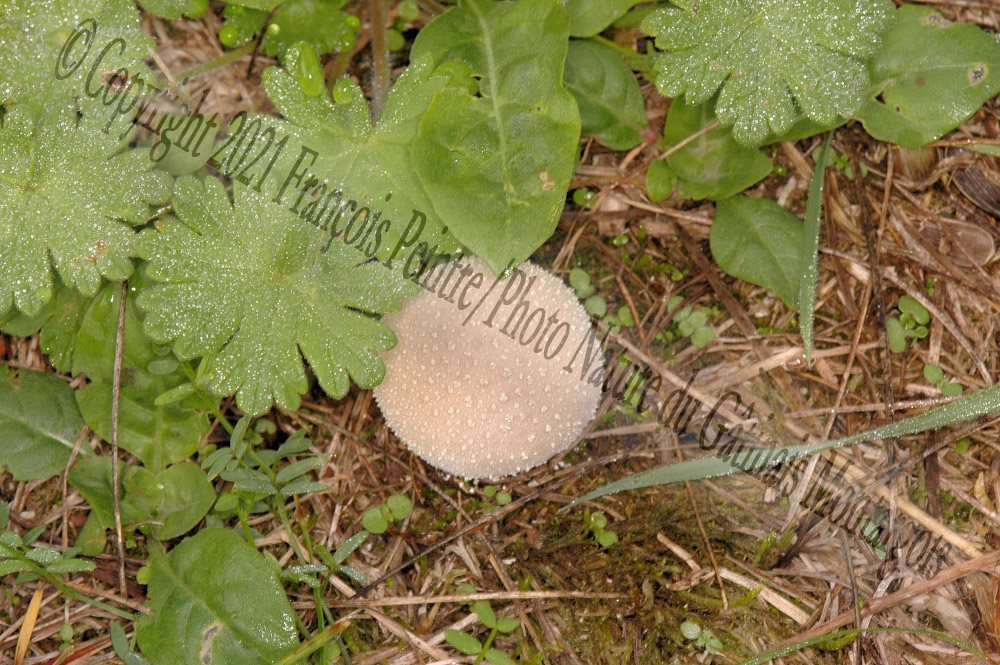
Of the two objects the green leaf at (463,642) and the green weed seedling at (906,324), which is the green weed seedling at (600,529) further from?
the green weed seedling at (906,324)

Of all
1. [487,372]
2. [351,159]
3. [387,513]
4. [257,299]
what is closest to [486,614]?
[387,513]

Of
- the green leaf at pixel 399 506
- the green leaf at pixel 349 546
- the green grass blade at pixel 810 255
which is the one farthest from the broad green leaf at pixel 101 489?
the green grass blade at pixel 810 255

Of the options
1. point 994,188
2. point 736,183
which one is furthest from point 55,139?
point 994,188

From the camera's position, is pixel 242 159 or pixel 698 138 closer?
pixel 242 159

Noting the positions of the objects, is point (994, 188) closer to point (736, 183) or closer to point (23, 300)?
point (736, 183)

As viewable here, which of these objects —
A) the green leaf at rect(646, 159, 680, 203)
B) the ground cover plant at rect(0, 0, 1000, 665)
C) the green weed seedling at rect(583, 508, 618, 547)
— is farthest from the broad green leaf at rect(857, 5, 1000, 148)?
the green weed seedling at rect(583, 508, 618, 547)

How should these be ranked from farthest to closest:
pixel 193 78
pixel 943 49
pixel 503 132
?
pixel 193 78 → pixel 943 49 → pixel 503 132

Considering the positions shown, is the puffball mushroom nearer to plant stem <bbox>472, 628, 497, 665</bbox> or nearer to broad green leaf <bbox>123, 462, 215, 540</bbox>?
plant stem <bbox>472, 628, 497, 665</bbox>

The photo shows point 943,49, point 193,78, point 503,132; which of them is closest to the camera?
point 503,132
